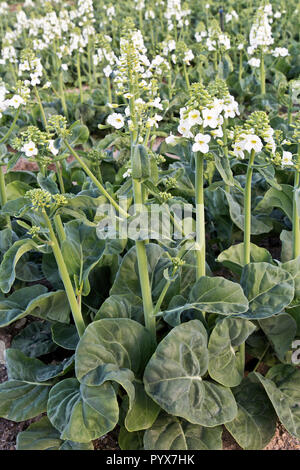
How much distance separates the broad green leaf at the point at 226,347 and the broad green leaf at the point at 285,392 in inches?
5.6

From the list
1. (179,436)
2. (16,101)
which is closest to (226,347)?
A: (179,436)

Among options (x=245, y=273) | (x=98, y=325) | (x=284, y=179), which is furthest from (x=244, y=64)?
(x=98, y=325)

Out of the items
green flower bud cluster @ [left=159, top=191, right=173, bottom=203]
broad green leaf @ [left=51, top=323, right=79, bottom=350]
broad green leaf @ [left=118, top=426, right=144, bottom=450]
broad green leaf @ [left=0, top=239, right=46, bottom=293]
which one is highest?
green flower bud cluster @ [left=159, top=191, right=173, bottom=203]

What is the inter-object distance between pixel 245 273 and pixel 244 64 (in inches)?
194

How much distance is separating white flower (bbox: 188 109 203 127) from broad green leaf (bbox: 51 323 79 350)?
1.29m

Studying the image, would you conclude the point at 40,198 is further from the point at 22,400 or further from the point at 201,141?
the point at 22,400

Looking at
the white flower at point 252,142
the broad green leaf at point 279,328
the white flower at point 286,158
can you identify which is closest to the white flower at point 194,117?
the white flower at point 252,142

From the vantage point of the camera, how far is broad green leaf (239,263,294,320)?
239cm

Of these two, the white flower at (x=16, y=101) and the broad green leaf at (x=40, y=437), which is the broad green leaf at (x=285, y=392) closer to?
the broad green leaf at (x=40, y=437)

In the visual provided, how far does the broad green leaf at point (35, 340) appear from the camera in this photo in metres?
2.90

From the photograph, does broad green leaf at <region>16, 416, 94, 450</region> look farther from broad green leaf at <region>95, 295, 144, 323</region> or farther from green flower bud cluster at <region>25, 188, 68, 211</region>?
green flower bud cluster at <region>25, 188, 68, 211</region>

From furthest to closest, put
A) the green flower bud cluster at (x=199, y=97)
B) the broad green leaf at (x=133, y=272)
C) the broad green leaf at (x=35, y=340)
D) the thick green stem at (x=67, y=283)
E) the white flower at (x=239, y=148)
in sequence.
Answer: the broad green leaf at (x=35, y=340), the broad green leaf at (x=133, y=272), the thick green stem at (x=67, y=283), the white flower at (x=239, y=148), the green flower bud cluster at (x=199, y=97)

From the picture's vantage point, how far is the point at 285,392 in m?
2.48

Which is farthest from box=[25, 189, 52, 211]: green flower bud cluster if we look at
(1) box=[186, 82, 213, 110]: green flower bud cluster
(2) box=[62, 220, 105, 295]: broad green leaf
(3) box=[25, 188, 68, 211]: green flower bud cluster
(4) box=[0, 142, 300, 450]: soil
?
(4) box=[0, 142, 300, 450]: soil
